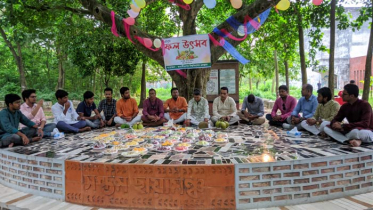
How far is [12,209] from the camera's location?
11.1ft

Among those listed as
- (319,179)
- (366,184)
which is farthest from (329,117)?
(319,179)

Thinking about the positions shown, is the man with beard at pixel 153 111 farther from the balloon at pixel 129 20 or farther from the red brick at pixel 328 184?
the red brick at pixel 328 184

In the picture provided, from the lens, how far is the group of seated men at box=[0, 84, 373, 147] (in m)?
4.70

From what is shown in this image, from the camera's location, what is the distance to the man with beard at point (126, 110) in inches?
293

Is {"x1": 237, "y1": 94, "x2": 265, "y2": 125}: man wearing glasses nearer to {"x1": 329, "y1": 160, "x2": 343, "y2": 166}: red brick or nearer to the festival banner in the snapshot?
the festival banner

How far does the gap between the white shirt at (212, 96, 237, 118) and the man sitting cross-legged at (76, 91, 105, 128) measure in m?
3.01

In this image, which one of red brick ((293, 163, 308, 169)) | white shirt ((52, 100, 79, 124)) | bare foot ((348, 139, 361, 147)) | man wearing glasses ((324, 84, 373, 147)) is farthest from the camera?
white shirt ((52, 100, 79, 124))

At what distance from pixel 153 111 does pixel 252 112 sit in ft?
8.94

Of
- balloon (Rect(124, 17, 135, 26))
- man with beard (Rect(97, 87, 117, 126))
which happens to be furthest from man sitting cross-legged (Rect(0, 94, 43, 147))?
balloon (Rect(124, 17, 135, 26))

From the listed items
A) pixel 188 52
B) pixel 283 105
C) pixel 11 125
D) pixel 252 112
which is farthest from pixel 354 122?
pixel 11 125

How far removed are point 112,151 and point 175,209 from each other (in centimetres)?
149

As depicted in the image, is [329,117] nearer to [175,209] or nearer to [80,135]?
[175,209]

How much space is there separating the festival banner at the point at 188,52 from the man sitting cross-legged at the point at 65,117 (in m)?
2.71

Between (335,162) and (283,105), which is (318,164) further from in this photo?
(283,105)
